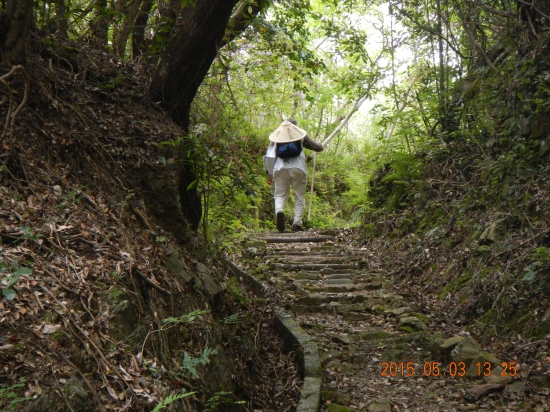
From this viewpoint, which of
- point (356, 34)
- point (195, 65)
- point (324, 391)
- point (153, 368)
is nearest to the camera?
point (153, 368)

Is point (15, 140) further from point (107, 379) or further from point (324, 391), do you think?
point (324, 391)

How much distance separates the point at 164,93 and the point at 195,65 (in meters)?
0.53

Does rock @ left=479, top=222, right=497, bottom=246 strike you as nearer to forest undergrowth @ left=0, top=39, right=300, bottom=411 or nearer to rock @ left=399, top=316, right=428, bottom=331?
rock @ left=399, top=316, right=428, bottom=331

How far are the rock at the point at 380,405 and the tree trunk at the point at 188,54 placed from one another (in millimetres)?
3620

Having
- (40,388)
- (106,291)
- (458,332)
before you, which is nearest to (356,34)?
(458,332)

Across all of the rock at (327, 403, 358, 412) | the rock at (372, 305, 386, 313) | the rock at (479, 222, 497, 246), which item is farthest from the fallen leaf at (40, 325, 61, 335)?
the rock at (479, 222, 497, 246)

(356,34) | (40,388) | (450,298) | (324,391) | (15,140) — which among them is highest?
(356,34)

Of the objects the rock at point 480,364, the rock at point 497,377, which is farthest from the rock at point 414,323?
Answer: the rock at point 497,377

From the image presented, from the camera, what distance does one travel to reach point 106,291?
11.1 feet

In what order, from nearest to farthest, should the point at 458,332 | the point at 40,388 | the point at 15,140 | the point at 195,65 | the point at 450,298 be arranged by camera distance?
the point at 40,388 → the point at 15,140 → the point at 195,65 → the point at 458,332 → the point at 450,298

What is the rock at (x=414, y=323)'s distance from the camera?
6285 millimetres

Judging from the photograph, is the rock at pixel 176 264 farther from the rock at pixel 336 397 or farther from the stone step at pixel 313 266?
the stone step at pixel 313 266

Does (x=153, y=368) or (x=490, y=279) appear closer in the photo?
(x=153, y=368)
